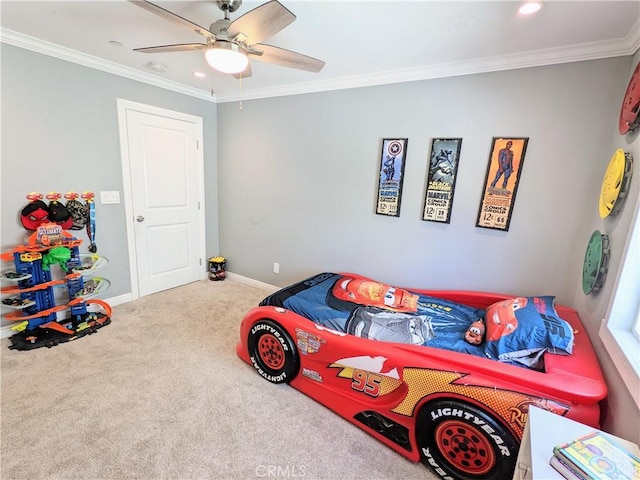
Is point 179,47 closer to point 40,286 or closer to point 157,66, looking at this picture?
point 157,66

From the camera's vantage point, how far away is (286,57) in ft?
5.77

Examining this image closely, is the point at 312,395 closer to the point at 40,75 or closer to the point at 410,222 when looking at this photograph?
the point at 410,222

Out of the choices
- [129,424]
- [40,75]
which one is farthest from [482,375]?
[40,75]

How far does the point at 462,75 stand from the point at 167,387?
314 cm

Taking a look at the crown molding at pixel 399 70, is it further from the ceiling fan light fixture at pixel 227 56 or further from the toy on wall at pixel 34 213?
the ceiling fan light fixture at pixel 227 56

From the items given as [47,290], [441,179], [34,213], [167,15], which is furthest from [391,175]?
[47,290]

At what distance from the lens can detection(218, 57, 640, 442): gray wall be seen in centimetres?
190

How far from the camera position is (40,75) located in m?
2.31

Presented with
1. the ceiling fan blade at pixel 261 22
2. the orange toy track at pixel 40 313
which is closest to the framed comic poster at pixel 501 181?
the ceiling fan blade at pixel 261 22

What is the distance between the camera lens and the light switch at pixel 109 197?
2828 millimetres

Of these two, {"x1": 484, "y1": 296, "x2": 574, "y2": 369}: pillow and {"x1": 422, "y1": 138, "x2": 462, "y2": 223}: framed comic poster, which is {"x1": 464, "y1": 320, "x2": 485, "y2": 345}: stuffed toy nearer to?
{"x1": 484, "y1": 296, "x2": 574, "y2": 369}: pillow

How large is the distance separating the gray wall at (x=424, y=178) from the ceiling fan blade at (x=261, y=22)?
1.38 m

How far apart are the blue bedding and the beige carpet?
0.58 meters

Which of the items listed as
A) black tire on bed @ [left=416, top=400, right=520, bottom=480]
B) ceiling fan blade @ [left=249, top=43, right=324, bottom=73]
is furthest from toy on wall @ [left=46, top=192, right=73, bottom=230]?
black tire on bed @ [left=416, top=400, right=520, bottom=480]
